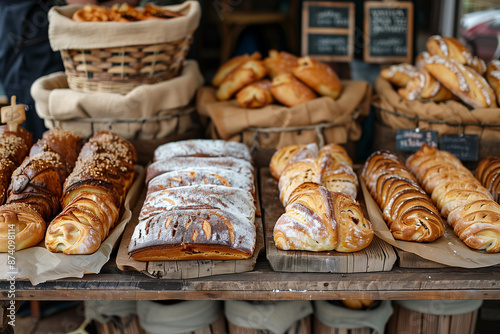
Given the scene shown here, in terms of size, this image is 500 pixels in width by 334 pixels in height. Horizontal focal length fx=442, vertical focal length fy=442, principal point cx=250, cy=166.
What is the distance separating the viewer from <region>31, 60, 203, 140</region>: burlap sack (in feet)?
8.59

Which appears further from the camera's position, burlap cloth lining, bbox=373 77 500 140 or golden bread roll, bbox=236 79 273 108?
golden bread roll, bbox=236 79 273 108

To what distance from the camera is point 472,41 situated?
15.6 ft

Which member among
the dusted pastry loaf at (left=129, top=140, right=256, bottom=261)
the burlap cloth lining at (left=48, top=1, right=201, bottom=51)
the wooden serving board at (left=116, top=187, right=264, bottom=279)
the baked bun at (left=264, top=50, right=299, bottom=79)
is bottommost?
the wooden serving board at (left=116, top=187, right=264, bottom=279)

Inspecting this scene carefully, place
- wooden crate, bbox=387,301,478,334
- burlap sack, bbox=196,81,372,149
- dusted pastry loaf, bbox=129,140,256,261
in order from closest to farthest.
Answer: dusted pastry loaf, bbox=129,140,256,261
wooden crate, bbox=387,301,478,334
burlap sack, bbox=196,81,372,149

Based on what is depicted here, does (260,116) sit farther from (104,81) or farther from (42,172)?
(42,172)

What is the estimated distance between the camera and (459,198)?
201 centimetres

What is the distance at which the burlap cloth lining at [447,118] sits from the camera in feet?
8.55

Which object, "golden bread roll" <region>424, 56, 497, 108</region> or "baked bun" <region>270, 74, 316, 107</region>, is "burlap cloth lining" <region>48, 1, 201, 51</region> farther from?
"golden bread roll" <region>424, 56, 497, 108</region>

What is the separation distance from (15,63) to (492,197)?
325cm

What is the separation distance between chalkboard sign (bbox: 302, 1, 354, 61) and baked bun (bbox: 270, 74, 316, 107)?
1.02 meters

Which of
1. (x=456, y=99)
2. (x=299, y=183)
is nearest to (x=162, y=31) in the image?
(x=299, y=183)

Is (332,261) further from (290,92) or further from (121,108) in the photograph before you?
(121,108)

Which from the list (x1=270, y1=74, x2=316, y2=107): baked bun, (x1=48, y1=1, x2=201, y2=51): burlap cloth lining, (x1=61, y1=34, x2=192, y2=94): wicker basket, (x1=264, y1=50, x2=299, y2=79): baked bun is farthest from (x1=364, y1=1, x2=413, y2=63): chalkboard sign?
(x1=48, y1=1, x2=201, y2=51): burlap cloth lining

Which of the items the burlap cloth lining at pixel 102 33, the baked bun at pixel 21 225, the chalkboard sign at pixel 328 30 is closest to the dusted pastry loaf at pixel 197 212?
the baked bun at pixel 21 225
